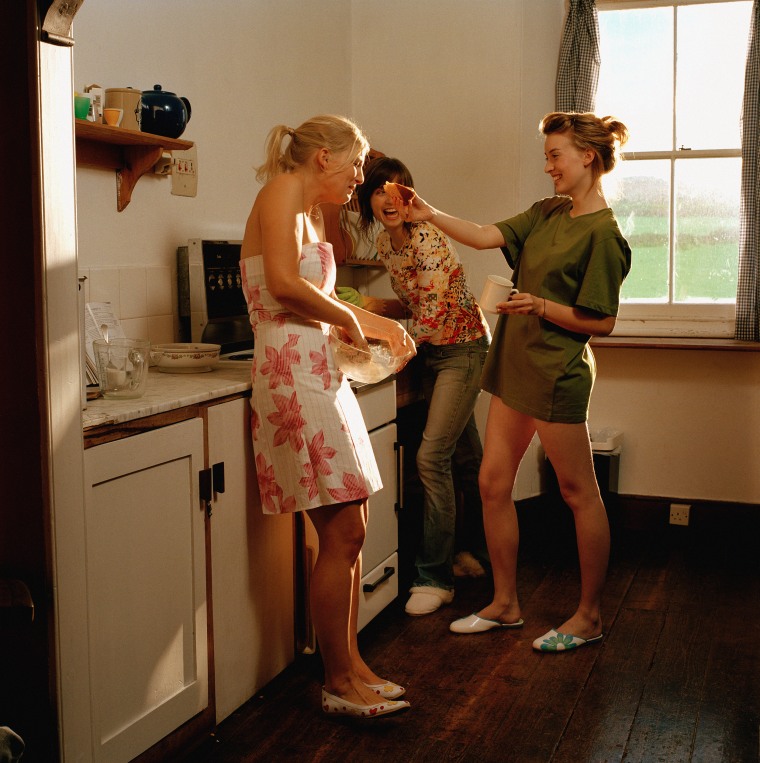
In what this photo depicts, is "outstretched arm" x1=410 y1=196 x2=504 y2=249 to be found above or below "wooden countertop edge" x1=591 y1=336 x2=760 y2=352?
above

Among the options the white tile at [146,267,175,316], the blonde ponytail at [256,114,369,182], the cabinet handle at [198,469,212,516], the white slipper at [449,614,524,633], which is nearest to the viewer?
the cabinet handle at [198,469,212,516]

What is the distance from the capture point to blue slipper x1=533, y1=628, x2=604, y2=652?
9.14 ft

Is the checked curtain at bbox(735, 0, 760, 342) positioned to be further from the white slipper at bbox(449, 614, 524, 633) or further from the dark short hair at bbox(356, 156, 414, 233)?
the white slipper at bbox(449, 614, 524, 633)

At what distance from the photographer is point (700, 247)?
158 inches

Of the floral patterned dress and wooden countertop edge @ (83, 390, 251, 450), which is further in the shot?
the floral patterned dress

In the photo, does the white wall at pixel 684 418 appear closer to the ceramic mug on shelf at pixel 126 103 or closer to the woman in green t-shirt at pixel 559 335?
the woman in green t-shirt at pixel 559 335

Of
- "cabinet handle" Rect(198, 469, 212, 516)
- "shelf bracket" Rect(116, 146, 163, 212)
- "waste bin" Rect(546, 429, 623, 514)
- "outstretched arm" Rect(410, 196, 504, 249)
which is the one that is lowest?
"waste bin" Rect(546, 429, 623, 514)

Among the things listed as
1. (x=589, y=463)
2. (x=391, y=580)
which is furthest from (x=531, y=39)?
(x=391, y=580)

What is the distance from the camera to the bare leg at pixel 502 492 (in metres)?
2.83

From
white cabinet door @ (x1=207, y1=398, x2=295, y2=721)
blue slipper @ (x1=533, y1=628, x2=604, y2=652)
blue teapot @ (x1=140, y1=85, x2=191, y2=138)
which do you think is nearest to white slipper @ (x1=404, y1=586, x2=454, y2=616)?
blue slipper @ (x1=533, y1=628, x2=604, y2=652)

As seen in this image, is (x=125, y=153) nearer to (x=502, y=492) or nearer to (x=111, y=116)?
(x=111, y=116)

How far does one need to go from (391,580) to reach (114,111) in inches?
64.4

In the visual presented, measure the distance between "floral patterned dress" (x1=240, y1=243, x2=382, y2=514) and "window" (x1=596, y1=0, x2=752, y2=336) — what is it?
2123 mm

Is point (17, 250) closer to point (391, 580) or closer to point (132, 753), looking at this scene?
point (132, 753)
